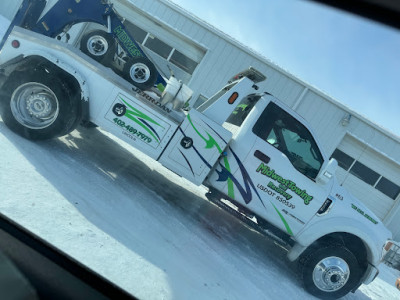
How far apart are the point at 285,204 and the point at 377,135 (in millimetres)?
11025

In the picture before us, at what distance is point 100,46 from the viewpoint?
6.47 meters

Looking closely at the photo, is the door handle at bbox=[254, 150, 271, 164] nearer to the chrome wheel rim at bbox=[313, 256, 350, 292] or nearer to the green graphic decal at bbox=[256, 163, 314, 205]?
the green graphic decal at bbox=[256, 163, 314, 205]

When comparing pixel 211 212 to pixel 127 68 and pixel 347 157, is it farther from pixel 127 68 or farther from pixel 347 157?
pixel 347 157

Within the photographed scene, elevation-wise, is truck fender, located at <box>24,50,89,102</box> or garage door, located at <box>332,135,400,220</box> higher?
garage door, located at <box>332,135,400,220</box>

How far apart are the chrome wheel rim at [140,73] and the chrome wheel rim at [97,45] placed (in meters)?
0.71

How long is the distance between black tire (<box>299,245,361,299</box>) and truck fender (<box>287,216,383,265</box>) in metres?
0.23

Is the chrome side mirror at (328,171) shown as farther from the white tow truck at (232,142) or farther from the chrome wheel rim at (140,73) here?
the chrome wheel rim at (140,73)

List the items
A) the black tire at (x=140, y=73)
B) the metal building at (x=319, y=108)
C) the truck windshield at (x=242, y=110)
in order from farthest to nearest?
the metal building at (x=319, y=108) → the black tire at (x=140, y=73) → the truck windshield at (x=242, y=110)

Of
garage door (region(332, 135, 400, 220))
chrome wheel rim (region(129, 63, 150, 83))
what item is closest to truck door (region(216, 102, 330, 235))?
chrome wheel rim (region(129, 63, 150, 83))

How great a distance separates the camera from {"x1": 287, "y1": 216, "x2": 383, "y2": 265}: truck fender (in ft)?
17.6

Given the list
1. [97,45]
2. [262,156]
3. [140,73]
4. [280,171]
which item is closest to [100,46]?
[97,45]

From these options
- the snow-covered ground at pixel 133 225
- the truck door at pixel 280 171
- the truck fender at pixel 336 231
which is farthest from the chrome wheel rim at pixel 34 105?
the truck fender at pixel 336 231

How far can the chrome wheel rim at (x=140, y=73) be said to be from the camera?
247 inches

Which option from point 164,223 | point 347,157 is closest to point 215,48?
point 347,157
